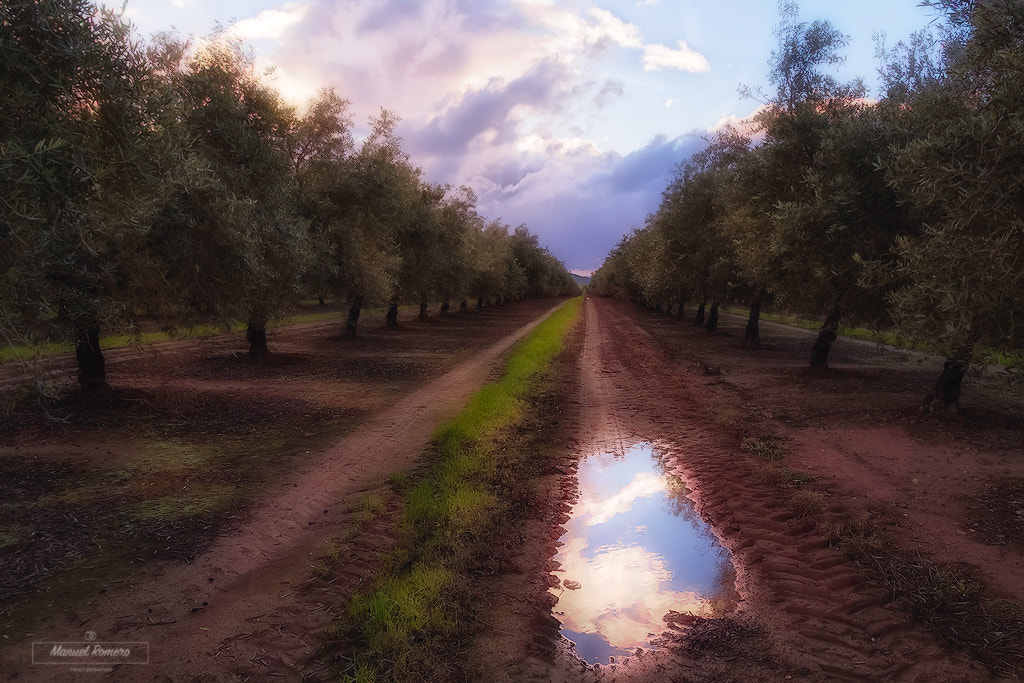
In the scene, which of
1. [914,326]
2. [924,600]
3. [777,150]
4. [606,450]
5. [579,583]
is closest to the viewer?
[924,600]

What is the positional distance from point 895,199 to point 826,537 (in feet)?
39.3

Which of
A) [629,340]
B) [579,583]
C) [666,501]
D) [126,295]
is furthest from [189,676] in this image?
[629,340]

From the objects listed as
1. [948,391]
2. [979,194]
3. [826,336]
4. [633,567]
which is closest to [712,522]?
[633,567]

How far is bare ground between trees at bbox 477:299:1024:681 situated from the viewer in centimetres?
485

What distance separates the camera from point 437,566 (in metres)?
6.22

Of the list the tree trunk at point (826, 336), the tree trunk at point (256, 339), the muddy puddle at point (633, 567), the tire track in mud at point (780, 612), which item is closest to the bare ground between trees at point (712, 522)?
the tire track in mud at point (780, 612)

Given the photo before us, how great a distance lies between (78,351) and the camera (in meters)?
13.7

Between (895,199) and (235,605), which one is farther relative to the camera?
(895,199)

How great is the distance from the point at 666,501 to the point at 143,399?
44.8ft

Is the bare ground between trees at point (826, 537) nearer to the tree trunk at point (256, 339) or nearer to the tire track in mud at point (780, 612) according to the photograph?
the tire track in mud at point (780, 612)

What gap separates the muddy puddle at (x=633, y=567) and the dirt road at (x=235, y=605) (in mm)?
2747

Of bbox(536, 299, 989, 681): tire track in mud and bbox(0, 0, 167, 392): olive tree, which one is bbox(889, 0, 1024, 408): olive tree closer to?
bbox(536, 299, 989, 681): tire track in mud

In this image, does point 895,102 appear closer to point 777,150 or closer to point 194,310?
point 777,150

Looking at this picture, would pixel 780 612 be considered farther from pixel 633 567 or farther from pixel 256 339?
pixel 256 339
